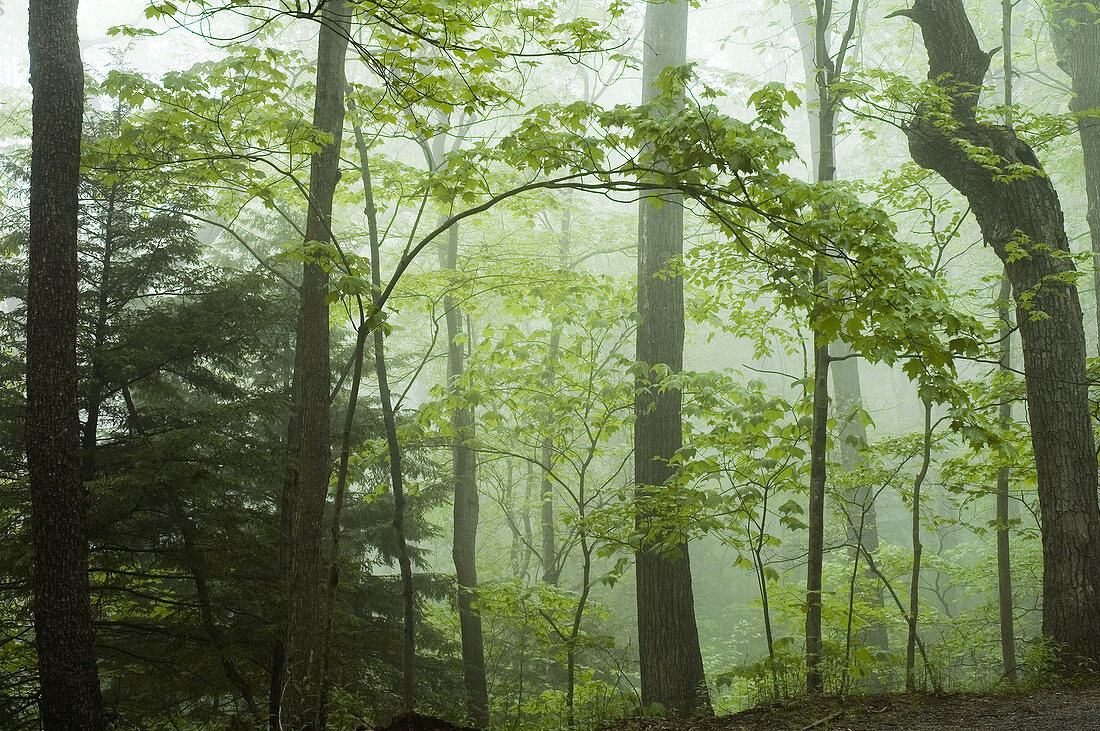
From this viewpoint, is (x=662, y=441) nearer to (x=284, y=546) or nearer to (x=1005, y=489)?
(x=284, y=546)

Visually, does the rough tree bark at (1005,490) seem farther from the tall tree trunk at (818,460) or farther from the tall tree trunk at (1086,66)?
the tall tree trunk at (818,460)

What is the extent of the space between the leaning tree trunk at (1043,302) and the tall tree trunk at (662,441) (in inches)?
92.3

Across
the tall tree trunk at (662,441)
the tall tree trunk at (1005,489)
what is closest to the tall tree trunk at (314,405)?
the tall tree trunk at (662,441)

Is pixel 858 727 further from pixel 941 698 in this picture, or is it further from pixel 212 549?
pixel 212 549

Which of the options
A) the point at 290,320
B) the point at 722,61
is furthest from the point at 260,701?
the point at 722,61

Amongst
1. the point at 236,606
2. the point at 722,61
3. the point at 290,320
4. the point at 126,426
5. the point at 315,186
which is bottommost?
the point at 236,606

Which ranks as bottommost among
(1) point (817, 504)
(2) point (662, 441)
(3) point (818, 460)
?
(1) point (817, 504)

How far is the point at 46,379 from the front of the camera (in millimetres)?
4523

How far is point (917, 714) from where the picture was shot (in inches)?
163

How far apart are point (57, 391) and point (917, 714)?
212 inches

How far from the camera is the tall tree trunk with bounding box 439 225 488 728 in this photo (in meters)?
8.90

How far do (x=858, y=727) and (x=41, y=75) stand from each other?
6.22 meters

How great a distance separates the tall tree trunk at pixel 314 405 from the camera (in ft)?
16.4

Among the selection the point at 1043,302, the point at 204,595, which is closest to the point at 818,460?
the point at 1043,302
